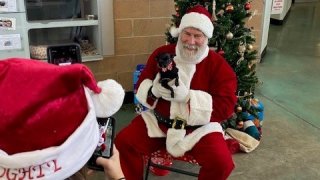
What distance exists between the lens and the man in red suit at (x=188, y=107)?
75.8 inches

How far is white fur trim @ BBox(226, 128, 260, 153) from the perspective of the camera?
107 inches

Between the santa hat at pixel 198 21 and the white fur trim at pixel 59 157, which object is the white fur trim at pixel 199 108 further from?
the white fur trim at pixel 59 157

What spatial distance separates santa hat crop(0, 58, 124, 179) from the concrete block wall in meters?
2.33

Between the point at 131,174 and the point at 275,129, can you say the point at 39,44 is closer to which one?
the point at 131,174

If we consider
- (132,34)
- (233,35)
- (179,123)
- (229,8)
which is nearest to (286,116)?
(233,35)

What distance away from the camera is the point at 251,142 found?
2.74 meters

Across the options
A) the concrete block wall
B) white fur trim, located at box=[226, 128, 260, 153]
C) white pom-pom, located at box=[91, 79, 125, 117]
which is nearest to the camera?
white pom-pom, located at box=[91, 79, 125, 117]

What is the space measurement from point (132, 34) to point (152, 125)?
1.44 metres

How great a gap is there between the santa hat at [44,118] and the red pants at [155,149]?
1.02 metres

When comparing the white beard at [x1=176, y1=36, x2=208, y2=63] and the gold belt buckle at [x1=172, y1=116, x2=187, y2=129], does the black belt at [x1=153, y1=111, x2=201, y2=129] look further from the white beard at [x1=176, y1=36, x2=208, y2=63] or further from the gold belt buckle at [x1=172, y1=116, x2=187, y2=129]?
the white beard at [x1=176, y1=36, x2=208, y2=63]

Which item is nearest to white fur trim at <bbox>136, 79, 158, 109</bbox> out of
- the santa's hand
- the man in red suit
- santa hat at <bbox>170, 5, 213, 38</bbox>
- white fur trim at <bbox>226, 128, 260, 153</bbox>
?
the man in red suit

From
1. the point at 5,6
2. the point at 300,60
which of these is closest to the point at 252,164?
the point at 5,6

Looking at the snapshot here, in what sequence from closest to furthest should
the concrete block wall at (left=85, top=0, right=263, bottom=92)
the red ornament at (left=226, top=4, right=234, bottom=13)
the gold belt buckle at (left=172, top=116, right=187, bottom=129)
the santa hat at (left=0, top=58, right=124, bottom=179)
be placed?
the santa hat at (left=0, top=58, right=124, bottom=179)
the gold belt buckle at (left=172, top=116, right=187, bottom=129)
the red ornament at (left=226, top=4, right=234, bottom=13)
the concrete block wall at (left=85, top=0, right=263, bottom=92)

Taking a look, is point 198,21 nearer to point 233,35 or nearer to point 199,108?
point 199,108
